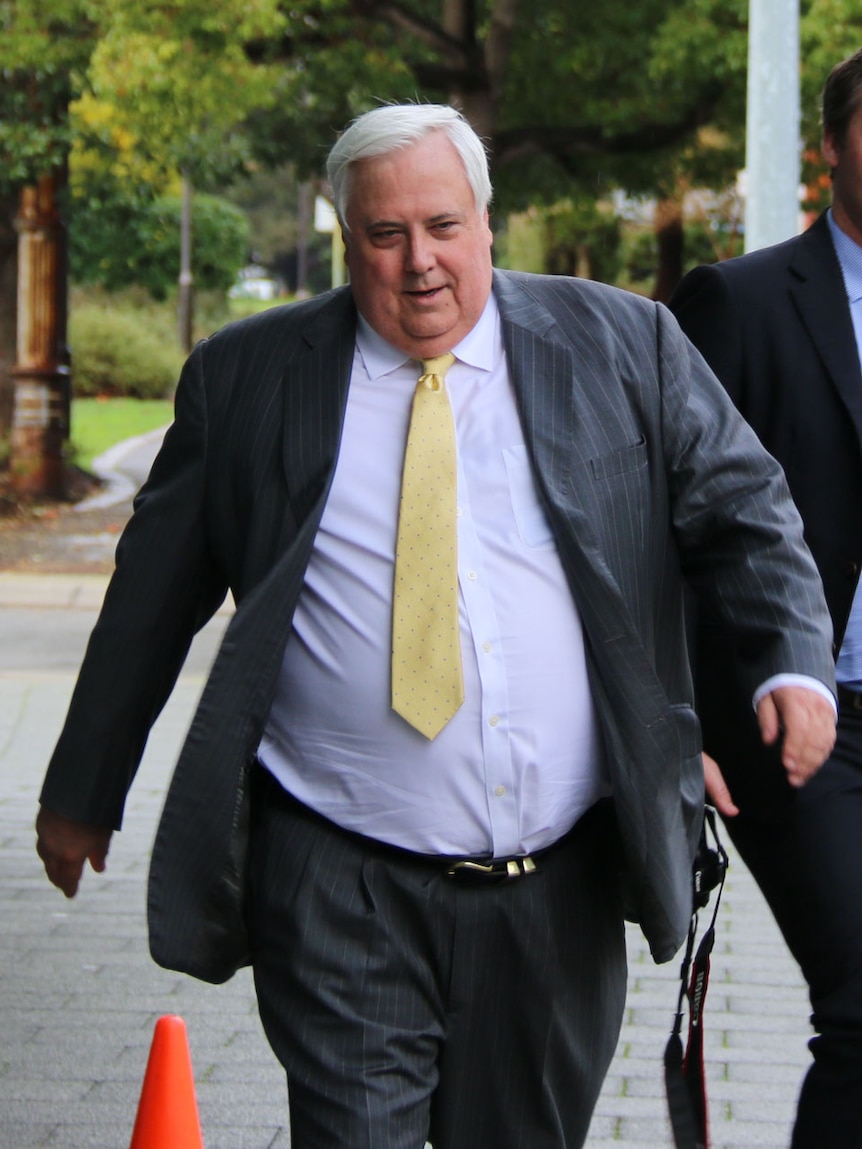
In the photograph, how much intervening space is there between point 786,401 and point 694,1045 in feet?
3.55

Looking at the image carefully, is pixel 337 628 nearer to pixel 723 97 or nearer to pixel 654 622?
pixel 654 622

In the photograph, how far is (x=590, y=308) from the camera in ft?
9.54

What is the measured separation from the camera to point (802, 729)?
272cm

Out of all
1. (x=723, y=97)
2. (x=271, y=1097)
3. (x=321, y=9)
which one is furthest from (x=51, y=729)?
(x=723, y=97)

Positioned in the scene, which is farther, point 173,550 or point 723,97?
point 723,97

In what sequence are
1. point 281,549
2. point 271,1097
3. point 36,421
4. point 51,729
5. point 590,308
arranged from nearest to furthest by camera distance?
point 281,549, point 590,308, point 271,1097, point 51,729, point 36,421

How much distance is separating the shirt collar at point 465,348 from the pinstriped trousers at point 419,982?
625 mm

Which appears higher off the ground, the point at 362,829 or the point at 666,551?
the point at 666,551

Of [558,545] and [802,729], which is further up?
[558,545]

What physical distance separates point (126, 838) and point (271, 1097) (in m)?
2.95

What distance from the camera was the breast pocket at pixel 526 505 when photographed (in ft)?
8.88

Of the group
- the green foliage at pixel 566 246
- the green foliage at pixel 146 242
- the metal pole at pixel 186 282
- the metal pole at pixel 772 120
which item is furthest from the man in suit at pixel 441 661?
the metal pole at pixel 186 282

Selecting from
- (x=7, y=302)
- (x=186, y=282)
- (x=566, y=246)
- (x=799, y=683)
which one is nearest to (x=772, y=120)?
(x=799, y=683)

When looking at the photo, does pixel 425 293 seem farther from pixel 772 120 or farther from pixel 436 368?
pixel 772 120
